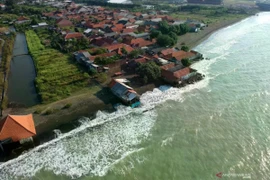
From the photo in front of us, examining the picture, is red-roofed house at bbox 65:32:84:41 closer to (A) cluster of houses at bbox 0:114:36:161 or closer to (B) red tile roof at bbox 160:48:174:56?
(B) red tile roof at bbox 160:48:174:56

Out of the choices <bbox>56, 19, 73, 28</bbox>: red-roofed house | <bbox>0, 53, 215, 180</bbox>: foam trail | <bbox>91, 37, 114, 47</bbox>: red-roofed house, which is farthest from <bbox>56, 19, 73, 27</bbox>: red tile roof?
<bbox>0, 53, 215, 180</bbox>: foam trail

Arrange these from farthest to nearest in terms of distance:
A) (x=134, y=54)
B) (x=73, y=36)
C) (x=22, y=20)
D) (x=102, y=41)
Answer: (x=22, y=20), (x=73, y=36), (x=102, y=41), (x=134, y=54)

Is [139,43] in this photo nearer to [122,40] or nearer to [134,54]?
[122,40]

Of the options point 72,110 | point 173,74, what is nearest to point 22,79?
point 72,110

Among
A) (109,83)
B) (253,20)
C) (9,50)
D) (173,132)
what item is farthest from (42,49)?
(253,20)

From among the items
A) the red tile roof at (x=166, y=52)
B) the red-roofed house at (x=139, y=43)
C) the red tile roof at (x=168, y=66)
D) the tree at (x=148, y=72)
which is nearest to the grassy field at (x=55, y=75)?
the tree at (x=148, y=72)

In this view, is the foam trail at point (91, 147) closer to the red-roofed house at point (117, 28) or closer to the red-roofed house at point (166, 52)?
the red-roofed house at point (166, 52)
